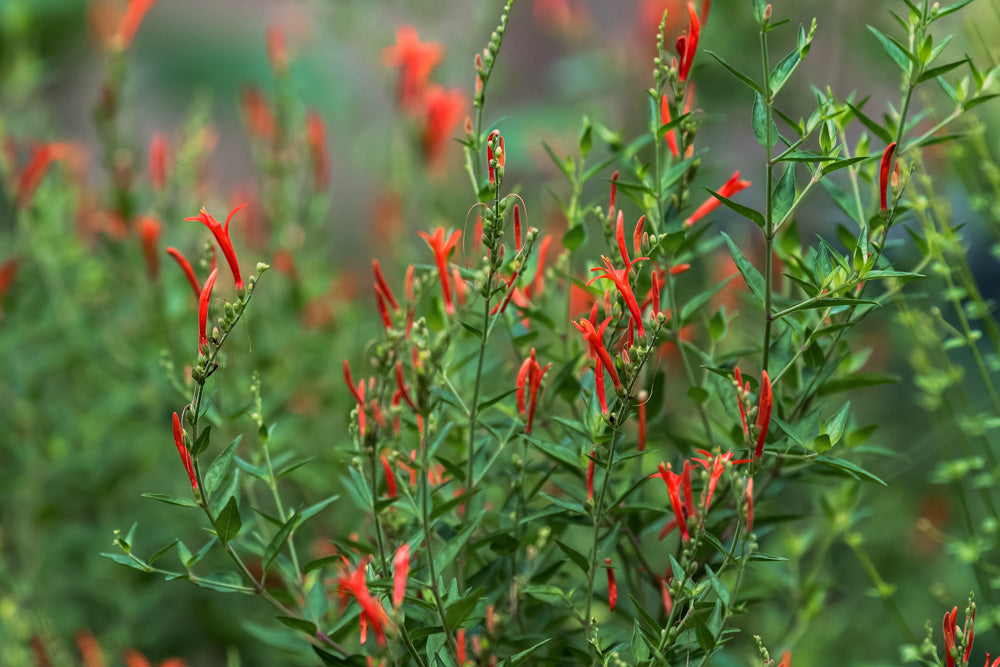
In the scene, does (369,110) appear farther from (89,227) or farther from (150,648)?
(150,648)

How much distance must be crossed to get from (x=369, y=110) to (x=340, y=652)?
7.24 feet

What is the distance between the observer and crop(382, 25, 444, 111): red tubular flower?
0.95m

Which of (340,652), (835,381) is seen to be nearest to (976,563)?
(835,381)

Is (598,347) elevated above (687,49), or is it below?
below

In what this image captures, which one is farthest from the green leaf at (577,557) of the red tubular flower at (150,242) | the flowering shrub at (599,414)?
the red tubular flower at (150,242)

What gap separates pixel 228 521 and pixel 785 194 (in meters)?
0.32

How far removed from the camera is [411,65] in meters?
0.95

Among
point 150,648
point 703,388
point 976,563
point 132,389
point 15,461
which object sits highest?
Result: point 703,388

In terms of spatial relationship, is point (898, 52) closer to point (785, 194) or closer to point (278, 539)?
point (785, 194)

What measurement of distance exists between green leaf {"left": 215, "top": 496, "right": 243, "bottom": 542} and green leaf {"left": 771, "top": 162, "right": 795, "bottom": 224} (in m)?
0.30

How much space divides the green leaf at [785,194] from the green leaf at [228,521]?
301 millimetres

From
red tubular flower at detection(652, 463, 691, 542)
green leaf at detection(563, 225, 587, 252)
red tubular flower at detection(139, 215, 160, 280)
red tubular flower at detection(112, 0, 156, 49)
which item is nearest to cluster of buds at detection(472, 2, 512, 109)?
green leaf at detection(563, 225, 587, 252)

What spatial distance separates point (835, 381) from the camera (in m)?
0.58

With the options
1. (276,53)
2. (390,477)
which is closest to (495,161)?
(390,477)
